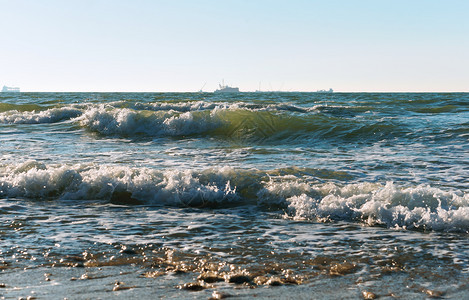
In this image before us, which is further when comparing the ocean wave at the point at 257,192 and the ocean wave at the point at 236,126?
the ocean wave at the point at 236,126

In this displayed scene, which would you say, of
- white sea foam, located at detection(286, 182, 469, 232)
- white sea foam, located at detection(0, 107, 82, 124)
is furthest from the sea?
white sea foam, located at detection(0, 107, 82, 124)

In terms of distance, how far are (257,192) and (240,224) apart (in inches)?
61.8

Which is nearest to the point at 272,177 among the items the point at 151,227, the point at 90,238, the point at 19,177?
the point at 151,227

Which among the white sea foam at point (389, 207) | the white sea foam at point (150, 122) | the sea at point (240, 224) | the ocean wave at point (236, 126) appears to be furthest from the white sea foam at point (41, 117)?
the white sea foam at point (389, 207)

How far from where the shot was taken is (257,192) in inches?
297

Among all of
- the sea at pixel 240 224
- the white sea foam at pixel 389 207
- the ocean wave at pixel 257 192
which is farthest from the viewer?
the ocean wave at pixel 257 192

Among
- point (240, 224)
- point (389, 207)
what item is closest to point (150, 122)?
point (240, 224)

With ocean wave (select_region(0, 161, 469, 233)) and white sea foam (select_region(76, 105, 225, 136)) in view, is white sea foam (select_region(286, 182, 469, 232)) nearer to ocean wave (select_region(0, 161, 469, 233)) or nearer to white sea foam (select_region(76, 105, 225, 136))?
ocean wave (select_region(0, 161, 469, 233))

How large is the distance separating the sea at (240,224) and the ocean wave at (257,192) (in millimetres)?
22

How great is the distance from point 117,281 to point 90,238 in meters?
1.53

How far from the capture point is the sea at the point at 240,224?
390 cm

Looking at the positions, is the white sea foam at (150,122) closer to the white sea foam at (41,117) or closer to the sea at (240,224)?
the white sea foam at (41,117)

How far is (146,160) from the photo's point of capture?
10906 millimetres

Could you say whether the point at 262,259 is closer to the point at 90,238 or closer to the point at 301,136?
the point at 90,238
